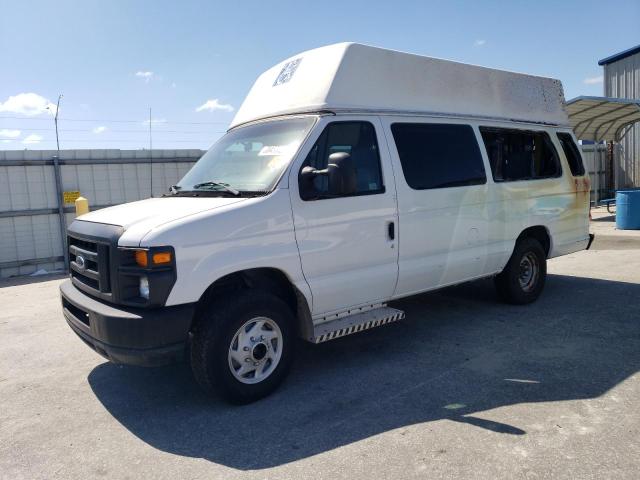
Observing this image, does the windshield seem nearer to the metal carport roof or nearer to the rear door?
the rear door

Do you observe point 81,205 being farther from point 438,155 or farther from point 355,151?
point 438,155

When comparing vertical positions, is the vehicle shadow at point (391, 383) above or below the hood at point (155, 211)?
below

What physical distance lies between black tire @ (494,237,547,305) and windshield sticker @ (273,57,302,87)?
3357mm

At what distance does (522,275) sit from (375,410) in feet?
11.6

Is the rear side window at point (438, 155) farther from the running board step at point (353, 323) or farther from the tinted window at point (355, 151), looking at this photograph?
the running board step at point (353, 323)

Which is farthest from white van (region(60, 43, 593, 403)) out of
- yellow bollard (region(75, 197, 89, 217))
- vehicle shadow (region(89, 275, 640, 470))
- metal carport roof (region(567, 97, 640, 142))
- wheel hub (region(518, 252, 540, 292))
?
metal carport roof (region(567, 97, 640, 142))

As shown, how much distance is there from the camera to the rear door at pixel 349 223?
14.0ft

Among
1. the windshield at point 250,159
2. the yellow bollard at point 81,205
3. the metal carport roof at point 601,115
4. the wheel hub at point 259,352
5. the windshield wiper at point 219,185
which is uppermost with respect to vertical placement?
the metal carport roof at point 601,115

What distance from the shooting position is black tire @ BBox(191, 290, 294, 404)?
12.5ft

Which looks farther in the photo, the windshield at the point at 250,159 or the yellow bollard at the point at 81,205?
the yellow bollard at the point at 81,205

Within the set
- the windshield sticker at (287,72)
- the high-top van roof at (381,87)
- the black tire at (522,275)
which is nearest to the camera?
the high-top van roof at (381,87)

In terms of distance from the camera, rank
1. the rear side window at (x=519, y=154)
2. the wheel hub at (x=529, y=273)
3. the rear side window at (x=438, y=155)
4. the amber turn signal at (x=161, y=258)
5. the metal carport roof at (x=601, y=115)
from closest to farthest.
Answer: the amber turn signal at (x=161, y=258)
the rear side window at (x=438, y=155)
the rear side window at (x=519, y=154)
the wheel hub at (x=529, y=273)
the metal carport roof at (x=601, y=115)

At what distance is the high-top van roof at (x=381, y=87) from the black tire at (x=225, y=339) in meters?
1.79

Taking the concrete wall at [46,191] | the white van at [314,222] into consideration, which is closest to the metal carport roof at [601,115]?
the white van at [314,222]
